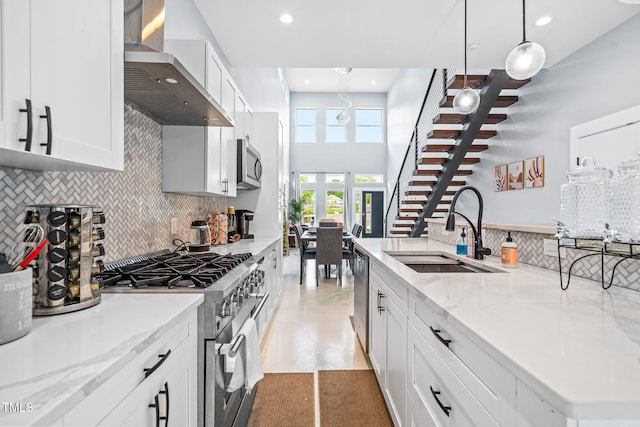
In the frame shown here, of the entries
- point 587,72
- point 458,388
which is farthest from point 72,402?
point 587,72

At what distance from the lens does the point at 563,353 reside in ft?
2.31

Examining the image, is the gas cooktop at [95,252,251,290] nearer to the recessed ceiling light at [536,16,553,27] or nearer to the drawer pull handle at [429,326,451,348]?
the drawer pull handle at [429,326,451,348]

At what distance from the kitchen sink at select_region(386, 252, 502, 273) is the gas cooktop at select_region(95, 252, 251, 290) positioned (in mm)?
1192

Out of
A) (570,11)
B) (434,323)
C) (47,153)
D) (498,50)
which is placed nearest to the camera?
(47,153)

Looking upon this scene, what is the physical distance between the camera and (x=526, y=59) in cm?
200

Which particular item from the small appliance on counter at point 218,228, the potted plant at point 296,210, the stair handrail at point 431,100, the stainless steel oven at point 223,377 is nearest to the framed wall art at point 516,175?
the stair handrail at point 431,100

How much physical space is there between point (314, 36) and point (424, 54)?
1389 mm

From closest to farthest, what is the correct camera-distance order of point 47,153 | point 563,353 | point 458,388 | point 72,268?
point 563,353 → point 47,153 → point 458,388 → point 72,268

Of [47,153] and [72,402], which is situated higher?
[47,153]

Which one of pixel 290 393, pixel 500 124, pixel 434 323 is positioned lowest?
pixel 290 393

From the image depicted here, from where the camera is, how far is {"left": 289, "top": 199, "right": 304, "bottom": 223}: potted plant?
10.7 metres

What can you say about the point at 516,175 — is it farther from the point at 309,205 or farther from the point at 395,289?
the point at 309,205

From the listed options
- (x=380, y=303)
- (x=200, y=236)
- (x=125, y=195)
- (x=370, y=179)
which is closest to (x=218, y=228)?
(x=200, y=236)

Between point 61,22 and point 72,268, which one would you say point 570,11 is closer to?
point 61,22
